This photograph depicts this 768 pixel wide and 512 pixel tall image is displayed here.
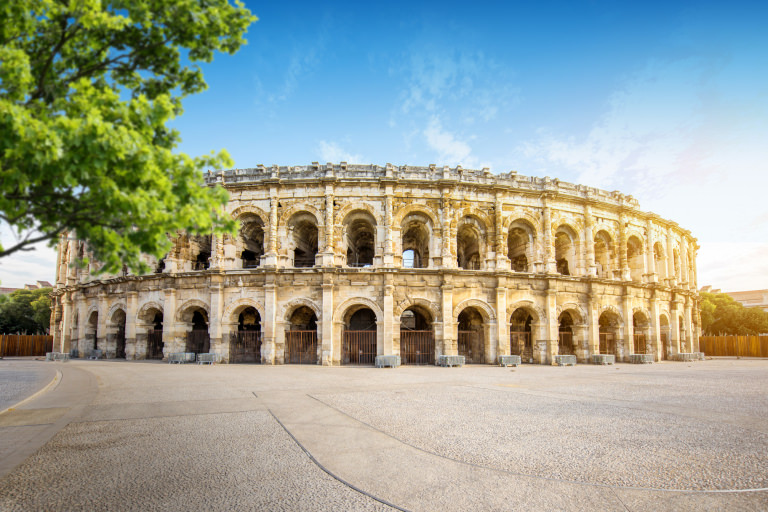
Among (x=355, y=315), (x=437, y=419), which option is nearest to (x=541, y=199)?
(x=355, y=315)

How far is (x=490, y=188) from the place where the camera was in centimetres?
2202

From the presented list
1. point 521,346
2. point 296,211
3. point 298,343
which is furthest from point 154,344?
point 521,346

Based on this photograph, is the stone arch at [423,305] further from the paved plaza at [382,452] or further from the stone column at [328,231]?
the paved plaza at [382,452]

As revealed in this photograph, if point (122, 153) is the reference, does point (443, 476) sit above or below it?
below

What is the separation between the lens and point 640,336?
25.7 m

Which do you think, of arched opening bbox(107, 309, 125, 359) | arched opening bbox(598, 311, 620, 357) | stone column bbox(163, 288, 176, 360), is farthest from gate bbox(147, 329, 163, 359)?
arched opening bbox(598, 311, 620, 357)

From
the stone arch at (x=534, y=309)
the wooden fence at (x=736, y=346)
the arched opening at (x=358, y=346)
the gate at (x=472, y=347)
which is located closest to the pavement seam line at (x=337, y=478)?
the arched opening at (x=358, y=346)

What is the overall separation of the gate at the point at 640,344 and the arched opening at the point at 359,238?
689 inches

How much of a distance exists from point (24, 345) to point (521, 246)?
38.0 m

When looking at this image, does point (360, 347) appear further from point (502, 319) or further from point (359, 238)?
point (359, 238)

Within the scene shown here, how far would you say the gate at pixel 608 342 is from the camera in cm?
2436

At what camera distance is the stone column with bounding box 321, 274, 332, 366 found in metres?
19.6

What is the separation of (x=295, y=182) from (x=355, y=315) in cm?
910

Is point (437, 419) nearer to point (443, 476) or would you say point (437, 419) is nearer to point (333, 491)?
point (443, 476)
